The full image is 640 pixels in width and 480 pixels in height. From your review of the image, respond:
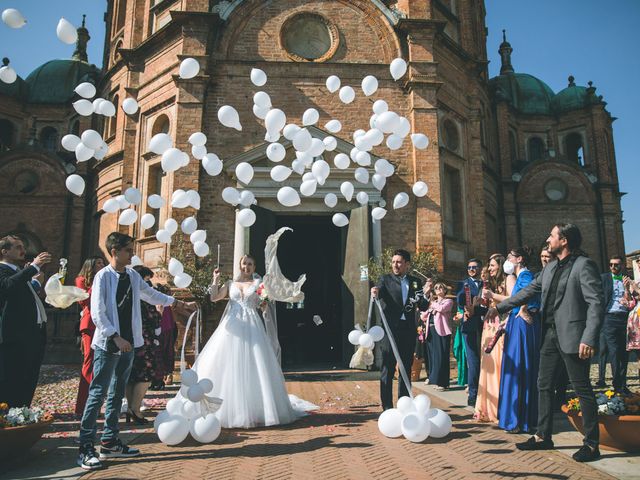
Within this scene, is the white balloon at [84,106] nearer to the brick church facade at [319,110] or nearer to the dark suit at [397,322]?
the dark suit at [397,322]

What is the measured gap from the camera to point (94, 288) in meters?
4.68

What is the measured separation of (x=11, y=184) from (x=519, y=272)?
23.5 meters

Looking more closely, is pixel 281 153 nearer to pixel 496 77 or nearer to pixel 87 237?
pixel 87 237

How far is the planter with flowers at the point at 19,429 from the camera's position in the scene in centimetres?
423

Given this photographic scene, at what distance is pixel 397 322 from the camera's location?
6.20 m

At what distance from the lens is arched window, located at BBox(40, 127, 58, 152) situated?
25.8 metres

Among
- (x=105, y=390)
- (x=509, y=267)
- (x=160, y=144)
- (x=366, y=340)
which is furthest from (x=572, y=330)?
(x=160, y=144)

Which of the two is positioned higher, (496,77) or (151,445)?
(496,77)

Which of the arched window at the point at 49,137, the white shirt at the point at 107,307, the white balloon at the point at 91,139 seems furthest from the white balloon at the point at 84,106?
the arched window at the point at 49,137

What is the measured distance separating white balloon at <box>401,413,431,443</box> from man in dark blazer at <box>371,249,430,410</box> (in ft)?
3.41

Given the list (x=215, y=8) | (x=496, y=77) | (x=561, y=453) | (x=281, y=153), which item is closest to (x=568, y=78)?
(x=496, y=77)

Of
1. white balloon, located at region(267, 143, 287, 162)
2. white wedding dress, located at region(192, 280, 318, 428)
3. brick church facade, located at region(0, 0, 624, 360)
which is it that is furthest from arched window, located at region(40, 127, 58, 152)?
white wedding dress, located at region(192, 280, 318, 428)

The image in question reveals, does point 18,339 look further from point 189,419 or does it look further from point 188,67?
point 188,67

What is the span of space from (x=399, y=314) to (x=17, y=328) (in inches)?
182
